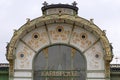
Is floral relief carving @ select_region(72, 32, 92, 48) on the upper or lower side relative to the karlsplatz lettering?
upper

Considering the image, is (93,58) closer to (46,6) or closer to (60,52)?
(60,52)

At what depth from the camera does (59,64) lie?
24219 mm

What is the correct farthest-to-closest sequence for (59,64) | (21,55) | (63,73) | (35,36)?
1. (35,36)
2. (21,55)
3. (59,64)
4. (63,73)

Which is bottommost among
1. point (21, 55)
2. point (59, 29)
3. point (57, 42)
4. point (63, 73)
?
point (63, 73)

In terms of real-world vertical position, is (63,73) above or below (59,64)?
below

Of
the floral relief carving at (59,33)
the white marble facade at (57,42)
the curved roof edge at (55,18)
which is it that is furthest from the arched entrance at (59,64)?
the curved roof edge at (55,18)

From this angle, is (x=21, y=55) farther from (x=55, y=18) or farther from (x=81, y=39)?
(x=81, y=39)

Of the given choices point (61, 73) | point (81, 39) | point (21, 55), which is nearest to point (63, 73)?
point (61, 73)

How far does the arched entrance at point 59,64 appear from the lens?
24016 millimetres

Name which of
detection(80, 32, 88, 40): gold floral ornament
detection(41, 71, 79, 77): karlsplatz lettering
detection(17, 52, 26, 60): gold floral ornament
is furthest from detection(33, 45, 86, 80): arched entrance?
detection(80, 32, 88, 40): gold floral ornament

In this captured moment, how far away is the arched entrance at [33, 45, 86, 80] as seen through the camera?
2402 centimetres

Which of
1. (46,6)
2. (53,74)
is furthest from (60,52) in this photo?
(46,6)

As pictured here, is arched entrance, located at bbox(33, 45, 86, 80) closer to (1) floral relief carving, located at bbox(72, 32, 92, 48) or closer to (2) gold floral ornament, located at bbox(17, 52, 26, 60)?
(1) floral relief carving, located at bbox(72, 32, 92, 48)

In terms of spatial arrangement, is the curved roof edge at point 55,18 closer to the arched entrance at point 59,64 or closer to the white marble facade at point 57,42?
the white marble facade at point 57,42
